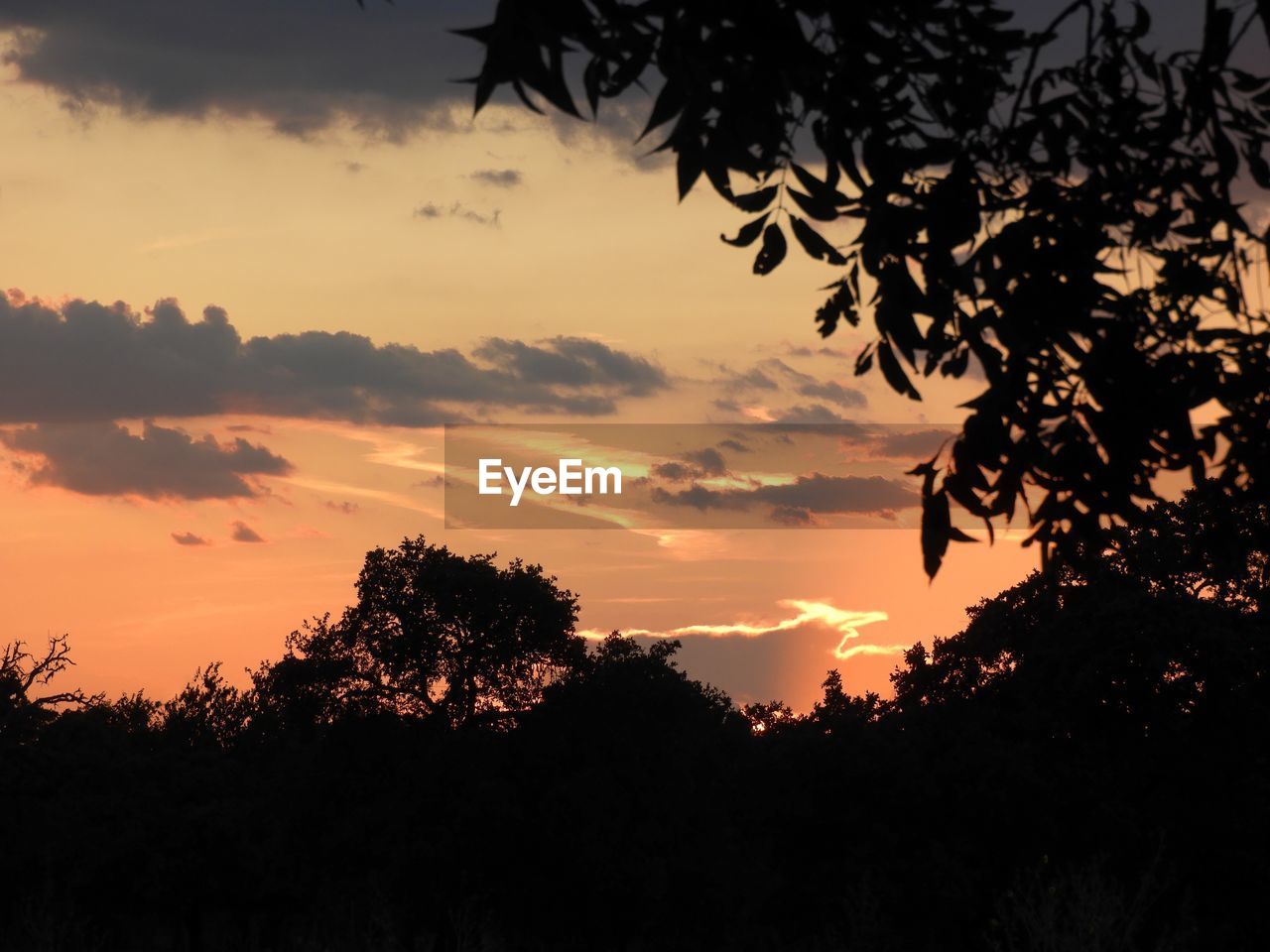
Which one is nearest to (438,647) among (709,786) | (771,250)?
(709,786)

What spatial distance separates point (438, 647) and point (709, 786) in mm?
9995

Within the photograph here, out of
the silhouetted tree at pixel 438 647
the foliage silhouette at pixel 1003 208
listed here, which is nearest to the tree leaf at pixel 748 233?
the foliage silhouette at pixel 1003 208

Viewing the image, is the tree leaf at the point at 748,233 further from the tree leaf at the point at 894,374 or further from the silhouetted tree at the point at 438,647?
the silhouetted tree at the point at 438,647

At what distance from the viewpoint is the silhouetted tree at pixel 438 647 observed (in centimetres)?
4666

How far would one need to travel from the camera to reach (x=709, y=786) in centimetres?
4600

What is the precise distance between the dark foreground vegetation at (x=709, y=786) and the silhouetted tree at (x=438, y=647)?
3.2 inches

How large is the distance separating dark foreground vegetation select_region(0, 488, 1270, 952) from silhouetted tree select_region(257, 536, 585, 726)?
0.08m

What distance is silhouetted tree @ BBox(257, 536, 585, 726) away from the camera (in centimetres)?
4666

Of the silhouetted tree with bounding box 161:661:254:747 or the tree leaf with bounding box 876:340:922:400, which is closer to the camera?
the tree leaf with bounding box 876:340:922:400

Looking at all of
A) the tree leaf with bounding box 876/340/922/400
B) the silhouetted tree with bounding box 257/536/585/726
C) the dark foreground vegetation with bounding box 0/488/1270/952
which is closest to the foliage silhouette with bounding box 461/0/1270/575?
the tree leaf with bounding box 876/340/922/400

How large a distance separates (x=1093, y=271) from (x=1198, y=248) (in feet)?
3.73

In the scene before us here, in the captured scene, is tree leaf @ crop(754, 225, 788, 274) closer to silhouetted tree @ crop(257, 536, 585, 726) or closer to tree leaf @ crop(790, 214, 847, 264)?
tree leaf @ crop(790, 214, 847, 264)

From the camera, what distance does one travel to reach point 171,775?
54125 mm

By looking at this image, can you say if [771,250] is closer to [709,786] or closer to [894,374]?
[894,374]
